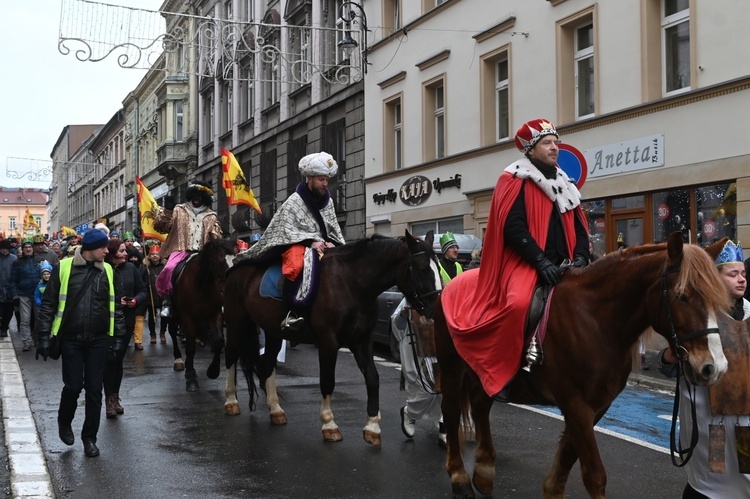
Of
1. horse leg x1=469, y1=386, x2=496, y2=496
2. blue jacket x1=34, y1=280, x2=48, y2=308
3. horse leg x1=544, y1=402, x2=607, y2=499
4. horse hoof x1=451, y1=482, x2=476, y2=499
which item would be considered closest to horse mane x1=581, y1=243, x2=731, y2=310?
horse leg x1=544, y1=402, x2=607, y2=499

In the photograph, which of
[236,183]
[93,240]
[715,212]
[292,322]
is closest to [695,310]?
[292,322]

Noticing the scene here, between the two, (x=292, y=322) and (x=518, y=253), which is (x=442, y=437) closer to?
(x=292, y=322)

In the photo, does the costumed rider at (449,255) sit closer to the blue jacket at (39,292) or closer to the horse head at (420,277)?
the horse head at (420,277)

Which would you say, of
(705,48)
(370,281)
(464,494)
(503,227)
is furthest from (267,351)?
(705,48)

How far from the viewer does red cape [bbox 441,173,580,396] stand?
5.13 m

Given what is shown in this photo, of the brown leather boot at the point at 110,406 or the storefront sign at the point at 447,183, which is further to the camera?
the storefront sign at the point at 447,183

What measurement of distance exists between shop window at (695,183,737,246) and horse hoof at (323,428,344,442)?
9122 millimetres

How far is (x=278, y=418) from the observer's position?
28.3 feet

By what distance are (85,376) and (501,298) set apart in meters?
3.91

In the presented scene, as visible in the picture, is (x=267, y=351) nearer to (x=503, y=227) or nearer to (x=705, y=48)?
(x=503, y=227)

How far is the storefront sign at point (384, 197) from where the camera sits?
84.7 feet

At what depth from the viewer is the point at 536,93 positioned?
19469 millimetres

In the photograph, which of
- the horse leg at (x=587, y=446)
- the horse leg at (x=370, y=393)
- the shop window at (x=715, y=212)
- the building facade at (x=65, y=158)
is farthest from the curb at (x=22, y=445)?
the building facade at (x=65, y=158)

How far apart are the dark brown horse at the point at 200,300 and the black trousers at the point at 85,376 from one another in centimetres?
341
